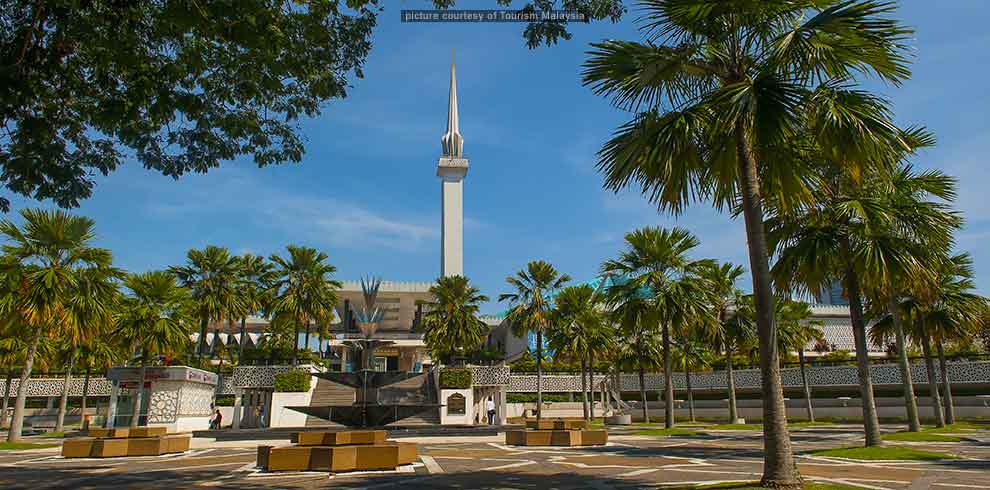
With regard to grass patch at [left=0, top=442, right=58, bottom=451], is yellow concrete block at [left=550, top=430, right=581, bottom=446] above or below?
above

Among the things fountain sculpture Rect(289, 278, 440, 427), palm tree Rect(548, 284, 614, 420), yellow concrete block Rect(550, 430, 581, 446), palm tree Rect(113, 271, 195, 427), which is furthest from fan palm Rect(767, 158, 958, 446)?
palm tree Rect(113, 271, 195, 427)

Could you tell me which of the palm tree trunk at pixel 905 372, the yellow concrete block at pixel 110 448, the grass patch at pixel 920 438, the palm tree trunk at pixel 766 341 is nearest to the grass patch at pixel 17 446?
the yellow concrete block at pixel 110 448

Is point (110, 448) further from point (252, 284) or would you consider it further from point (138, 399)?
point (252, 284)

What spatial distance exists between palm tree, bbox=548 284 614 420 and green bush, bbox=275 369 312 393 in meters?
15.8

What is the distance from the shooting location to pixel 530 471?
13.7 m

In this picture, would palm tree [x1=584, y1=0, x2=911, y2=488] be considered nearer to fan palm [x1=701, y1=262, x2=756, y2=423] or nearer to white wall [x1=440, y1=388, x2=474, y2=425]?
fan palm [x1=701, y1=262, x2=756, y2=423]

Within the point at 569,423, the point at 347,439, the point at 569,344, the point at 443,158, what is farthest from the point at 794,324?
the point at 443,158

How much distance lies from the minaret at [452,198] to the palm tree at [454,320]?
114 feet

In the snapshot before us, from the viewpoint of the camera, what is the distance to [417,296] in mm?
65625

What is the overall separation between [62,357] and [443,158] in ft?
174

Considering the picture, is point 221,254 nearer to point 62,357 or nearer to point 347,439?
point 62,357

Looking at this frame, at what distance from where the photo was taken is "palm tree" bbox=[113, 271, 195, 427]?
32188mm

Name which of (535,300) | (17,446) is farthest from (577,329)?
(17,446)

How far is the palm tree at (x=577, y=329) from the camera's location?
4075cm
